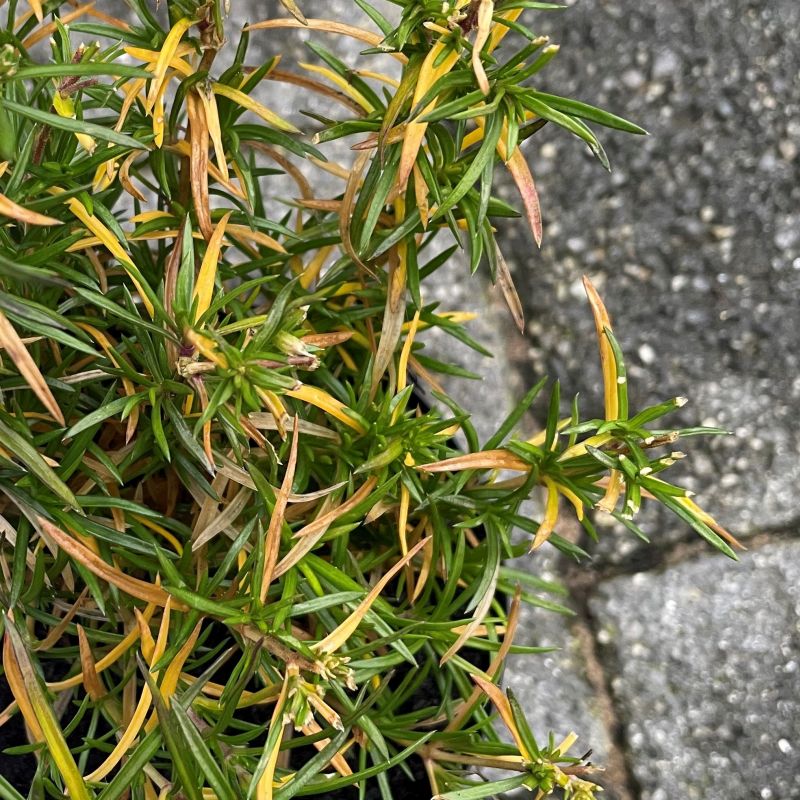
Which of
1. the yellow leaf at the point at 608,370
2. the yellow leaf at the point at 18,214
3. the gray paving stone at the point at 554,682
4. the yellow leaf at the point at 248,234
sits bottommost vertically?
the gray paving stone at the point at 554,682

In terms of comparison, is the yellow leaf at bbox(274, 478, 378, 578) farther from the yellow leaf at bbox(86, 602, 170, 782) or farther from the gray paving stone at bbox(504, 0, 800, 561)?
the gray paving stone at bbox(504, 0, 800, 561)

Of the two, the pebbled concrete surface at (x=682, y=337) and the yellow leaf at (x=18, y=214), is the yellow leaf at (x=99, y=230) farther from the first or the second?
the pebbled concrete surface at (x=682, y=337)

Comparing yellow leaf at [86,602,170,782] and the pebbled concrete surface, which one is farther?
the pebbled concrete surface

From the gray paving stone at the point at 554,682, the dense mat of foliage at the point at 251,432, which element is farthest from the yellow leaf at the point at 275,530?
the gray paving stone at the point at 554,682

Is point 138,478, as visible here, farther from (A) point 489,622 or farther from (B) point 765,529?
(B) point 765,529

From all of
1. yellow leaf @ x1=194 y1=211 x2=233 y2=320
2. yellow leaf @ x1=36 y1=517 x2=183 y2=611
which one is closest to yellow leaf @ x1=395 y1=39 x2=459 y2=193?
yellow leaf @ x1=194 y1=211 x2=233 y2=320

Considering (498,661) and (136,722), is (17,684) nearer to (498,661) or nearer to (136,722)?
(136,722)

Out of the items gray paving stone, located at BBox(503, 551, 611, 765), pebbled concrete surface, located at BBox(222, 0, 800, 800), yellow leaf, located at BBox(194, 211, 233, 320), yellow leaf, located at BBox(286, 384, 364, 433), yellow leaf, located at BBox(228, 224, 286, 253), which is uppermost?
yellow leaf, located at BBox(194, 211, 233, 320)
